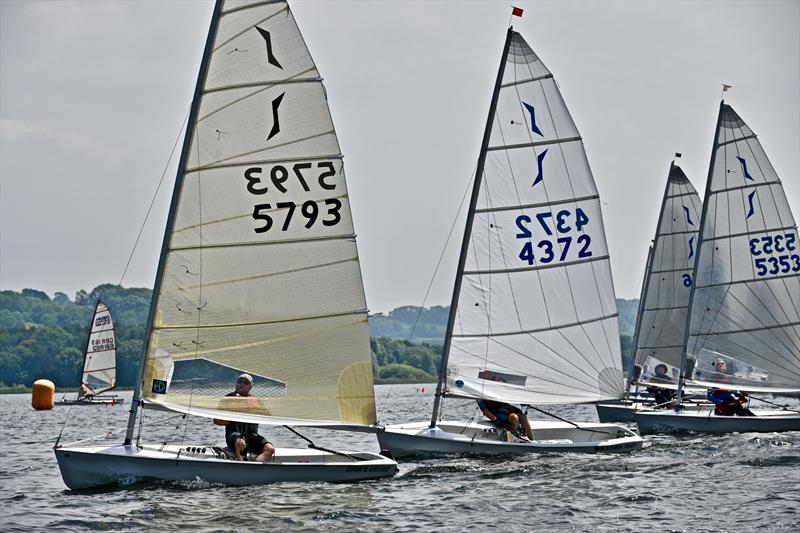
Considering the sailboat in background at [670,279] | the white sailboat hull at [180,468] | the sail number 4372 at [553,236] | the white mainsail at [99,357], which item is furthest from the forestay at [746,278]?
the white mainsail at [99,357]

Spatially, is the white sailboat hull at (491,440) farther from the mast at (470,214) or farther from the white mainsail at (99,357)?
the white mainsail at (99,357)

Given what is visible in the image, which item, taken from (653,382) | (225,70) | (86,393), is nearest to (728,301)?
(653,382)

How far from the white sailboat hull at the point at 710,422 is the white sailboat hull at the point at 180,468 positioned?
474 inches

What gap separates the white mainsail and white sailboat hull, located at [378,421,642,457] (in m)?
36.4

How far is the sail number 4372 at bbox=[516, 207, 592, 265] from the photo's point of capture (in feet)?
77.5

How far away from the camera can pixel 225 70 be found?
1803 centimetres

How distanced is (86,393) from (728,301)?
3627 cm

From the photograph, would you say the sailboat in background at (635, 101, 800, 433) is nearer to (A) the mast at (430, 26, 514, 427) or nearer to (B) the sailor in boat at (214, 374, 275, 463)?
(A) the mast at (430, 26, 514, 427)

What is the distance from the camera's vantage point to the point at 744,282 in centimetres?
3062

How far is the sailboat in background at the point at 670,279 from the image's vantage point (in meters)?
38.8

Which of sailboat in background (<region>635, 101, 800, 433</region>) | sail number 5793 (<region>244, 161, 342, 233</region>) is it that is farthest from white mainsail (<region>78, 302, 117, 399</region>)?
sail number 5793 (<region>244, 161, 342, 233</region>)

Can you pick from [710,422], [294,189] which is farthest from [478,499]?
[710,422]

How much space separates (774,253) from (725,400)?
4420 millimetres

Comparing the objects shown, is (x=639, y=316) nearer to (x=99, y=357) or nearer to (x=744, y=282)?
(x=744, y=282)
